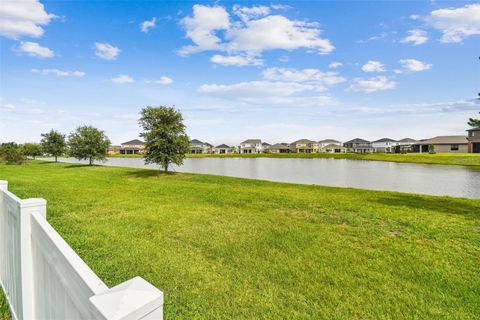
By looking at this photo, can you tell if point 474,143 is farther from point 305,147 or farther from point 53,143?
point 53,143

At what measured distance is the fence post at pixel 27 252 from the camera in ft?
7.89

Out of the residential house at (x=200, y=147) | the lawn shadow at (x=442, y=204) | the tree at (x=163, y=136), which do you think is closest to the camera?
the lawn shadow at (x=442, y=204)

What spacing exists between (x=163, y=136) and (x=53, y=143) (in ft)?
104

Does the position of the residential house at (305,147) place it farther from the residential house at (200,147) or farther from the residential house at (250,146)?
the residential house at (200,147)

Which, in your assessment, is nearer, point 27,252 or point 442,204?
point 27,252

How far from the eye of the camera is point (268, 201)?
10.8 m

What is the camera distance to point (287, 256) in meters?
5.11

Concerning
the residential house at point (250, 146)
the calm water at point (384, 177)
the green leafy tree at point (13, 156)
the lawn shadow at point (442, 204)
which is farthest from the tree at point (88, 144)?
the residential house at point (250, 146)

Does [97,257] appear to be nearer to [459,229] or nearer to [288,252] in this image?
[288,252]

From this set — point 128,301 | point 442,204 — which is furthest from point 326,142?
point 128,301

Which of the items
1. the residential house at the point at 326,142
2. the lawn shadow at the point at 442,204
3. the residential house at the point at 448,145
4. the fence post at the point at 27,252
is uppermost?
the residential house at the point at 326,142

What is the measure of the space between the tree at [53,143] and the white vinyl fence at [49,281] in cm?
4778

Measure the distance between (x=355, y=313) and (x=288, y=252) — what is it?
1.97 metres

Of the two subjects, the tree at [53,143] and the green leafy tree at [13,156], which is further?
the tree at [53,143]
